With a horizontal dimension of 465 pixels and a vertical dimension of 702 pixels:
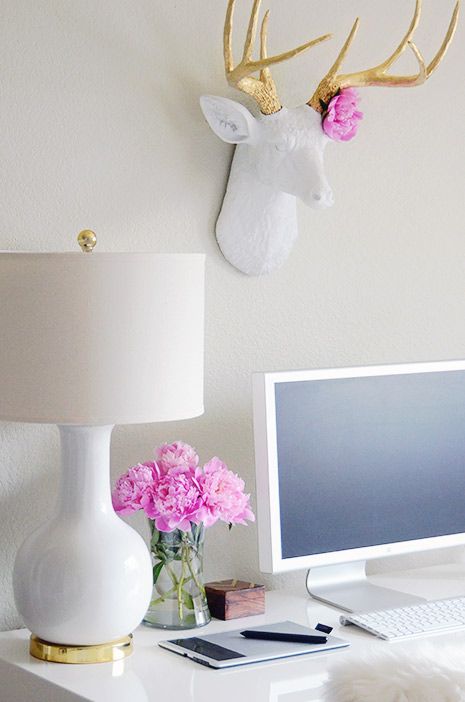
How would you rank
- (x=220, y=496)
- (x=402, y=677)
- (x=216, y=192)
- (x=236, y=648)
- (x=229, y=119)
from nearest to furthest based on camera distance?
(x=402, y=677) < (x=236, y=648) < (x=220, y=496) < (x=229, y=119) < (x=216, y=192)

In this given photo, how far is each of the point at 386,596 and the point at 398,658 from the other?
96 centimetres

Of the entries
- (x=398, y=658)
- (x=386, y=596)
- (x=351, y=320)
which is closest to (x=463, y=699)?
(x=398, y=658)

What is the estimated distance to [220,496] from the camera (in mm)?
1756

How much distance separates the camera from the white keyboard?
177cm

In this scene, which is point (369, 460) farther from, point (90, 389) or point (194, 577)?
point (90, 389)

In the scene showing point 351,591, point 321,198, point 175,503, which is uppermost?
point 321,198

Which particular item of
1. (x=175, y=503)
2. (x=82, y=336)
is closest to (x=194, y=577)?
(x=175, y=503)

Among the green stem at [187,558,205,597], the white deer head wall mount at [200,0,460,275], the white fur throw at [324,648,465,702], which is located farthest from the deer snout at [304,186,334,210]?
the white fur throw at [324,648,465,702]

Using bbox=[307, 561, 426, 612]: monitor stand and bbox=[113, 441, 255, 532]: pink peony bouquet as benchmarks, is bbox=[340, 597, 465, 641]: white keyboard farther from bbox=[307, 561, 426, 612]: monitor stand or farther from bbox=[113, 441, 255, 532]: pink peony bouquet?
bbox=[113, 441, 255, 532]: pink peony bouquet

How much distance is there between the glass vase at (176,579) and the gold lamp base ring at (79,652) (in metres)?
0.18

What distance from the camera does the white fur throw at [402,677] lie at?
1.00 meters

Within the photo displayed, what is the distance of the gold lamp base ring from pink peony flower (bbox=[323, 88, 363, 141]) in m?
0.97

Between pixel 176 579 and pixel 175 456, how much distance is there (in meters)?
0.20

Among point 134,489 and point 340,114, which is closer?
point 134,489
